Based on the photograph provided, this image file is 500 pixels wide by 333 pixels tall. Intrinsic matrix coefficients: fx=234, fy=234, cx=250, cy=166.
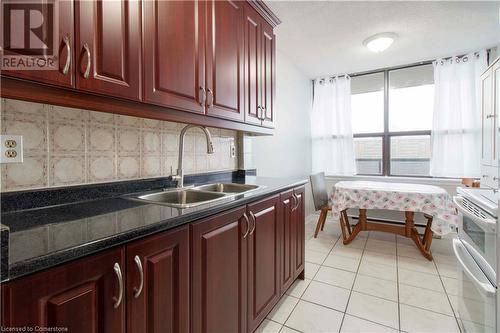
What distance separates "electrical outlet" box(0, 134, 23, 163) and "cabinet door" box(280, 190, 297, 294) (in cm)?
138

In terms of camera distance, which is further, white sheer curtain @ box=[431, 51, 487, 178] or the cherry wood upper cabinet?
white sheer curtain @ box=[431, 51, 487, 178]

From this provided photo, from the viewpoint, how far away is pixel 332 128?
13.4 ft

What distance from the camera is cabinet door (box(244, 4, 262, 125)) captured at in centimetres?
174

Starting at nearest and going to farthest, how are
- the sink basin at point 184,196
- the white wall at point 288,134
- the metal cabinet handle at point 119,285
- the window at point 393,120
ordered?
1. the metal cabinet handle at point 119,285
2. the sink basin at point 184,196
3. the white wall at point 288,134
4. the window at point 393,120

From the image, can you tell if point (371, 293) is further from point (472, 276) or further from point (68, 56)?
point (68, 56)

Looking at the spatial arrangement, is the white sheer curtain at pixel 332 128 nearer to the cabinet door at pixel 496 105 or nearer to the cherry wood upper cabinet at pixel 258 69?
the cherry wood upper cabinet at pixel 258 69

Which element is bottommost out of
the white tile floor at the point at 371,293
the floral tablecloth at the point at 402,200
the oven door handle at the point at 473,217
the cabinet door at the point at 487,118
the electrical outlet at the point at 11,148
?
the white tile floor at the point at 371,293

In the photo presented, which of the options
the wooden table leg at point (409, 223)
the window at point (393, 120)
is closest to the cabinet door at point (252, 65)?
the wooden table leg at point (409, 223)

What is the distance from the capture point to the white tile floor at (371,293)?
62.2 inches

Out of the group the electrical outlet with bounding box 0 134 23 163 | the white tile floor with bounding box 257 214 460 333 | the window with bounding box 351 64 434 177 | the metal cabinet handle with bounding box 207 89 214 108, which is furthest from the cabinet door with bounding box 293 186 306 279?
the window with bounding box 351 64 434 177

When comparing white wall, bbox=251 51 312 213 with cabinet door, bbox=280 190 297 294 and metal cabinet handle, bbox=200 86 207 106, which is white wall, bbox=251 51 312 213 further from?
metal cabinet handle, bbox=200 86 207 106

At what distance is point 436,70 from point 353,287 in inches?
130

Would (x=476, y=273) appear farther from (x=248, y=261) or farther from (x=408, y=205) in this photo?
(x=408, y=205)

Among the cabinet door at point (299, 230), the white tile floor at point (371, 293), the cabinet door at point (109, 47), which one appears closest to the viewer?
the cabinet door at point (109, 47)
